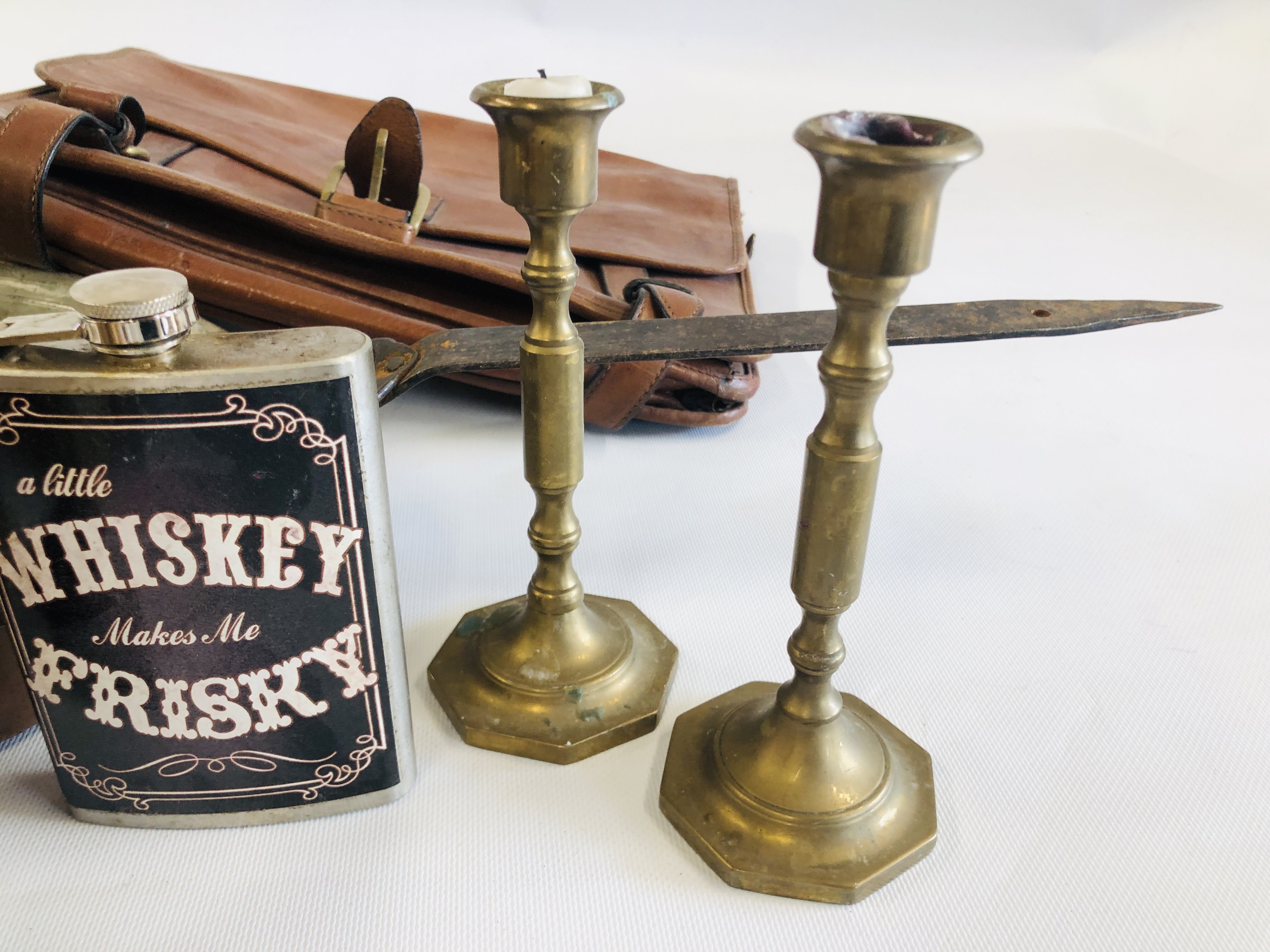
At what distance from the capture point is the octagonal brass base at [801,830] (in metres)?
0.74

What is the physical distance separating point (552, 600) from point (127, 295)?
0.41 metres

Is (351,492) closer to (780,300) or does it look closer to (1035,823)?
(1035,823)

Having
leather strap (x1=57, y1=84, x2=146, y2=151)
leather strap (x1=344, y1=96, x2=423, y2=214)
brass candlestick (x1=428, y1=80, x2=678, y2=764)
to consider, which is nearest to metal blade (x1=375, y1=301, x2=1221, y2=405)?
brass candlestick (x1=428, y1=80, x2=678, y2=764)

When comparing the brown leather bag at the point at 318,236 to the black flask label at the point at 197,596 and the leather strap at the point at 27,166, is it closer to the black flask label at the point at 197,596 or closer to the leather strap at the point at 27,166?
the leather strap at the point at 27,166

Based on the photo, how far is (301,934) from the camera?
71 centimetres

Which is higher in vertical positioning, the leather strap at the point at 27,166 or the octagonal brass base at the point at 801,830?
the leather strap at the point at 27,166

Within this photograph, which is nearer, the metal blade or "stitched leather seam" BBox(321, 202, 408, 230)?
the metal blade

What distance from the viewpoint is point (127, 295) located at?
2.15ft

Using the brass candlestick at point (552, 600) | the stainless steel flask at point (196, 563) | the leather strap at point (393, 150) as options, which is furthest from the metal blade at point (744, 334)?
the leather strap at point (393, 150)

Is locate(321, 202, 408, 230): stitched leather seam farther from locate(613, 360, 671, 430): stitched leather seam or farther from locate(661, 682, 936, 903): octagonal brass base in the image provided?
locate(661, 682, 936, 903): octagonal brass base

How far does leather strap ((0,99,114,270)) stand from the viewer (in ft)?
3.76

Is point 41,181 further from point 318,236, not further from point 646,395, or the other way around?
point 646,395

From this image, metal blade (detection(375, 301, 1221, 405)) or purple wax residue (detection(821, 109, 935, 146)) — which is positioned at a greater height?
purple wax residue (detection(821, 109, 935, 146))

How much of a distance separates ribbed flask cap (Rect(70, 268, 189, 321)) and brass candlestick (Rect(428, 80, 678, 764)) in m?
0.23
